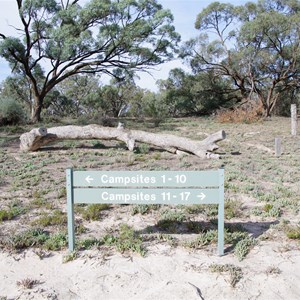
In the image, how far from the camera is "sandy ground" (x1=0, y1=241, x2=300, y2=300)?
9.70 ft

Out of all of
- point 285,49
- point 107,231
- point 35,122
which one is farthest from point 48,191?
point 285,49

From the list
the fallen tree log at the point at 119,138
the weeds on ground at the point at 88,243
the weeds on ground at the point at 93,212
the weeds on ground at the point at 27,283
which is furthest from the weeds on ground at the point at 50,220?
the fallen tree log at the point at 119,138

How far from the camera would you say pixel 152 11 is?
58.1 ft

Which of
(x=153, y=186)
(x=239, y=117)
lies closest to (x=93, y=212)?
(x=153, y=186)

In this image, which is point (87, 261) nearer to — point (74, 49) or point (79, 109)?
point (74, 49)

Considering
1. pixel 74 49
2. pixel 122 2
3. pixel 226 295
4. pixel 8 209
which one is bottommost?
pixel 226 295

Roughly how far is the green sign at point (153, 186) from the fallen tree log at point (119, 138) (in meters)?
4.73

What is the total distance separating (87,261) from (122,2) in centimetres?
1522

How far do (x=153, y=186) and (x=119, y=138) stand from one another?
563cm

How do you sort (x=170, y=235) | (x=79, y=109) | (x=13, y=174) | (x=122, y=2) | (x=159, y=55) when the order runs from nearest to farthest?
(x=170, y=235), (x=13, y=174), (x=122, y=2), (x=159, y=55), (x=79, y=109)

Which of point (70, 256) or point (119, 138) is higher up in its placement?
point (119, 138)

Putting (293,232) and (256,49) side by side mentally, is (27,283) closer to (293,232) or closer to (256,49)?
(293,232)

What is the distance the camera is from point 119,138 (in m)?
9.02

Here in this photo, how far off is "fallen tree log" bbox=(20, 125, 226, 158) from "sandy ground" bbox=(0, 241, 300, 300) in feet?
15.8
